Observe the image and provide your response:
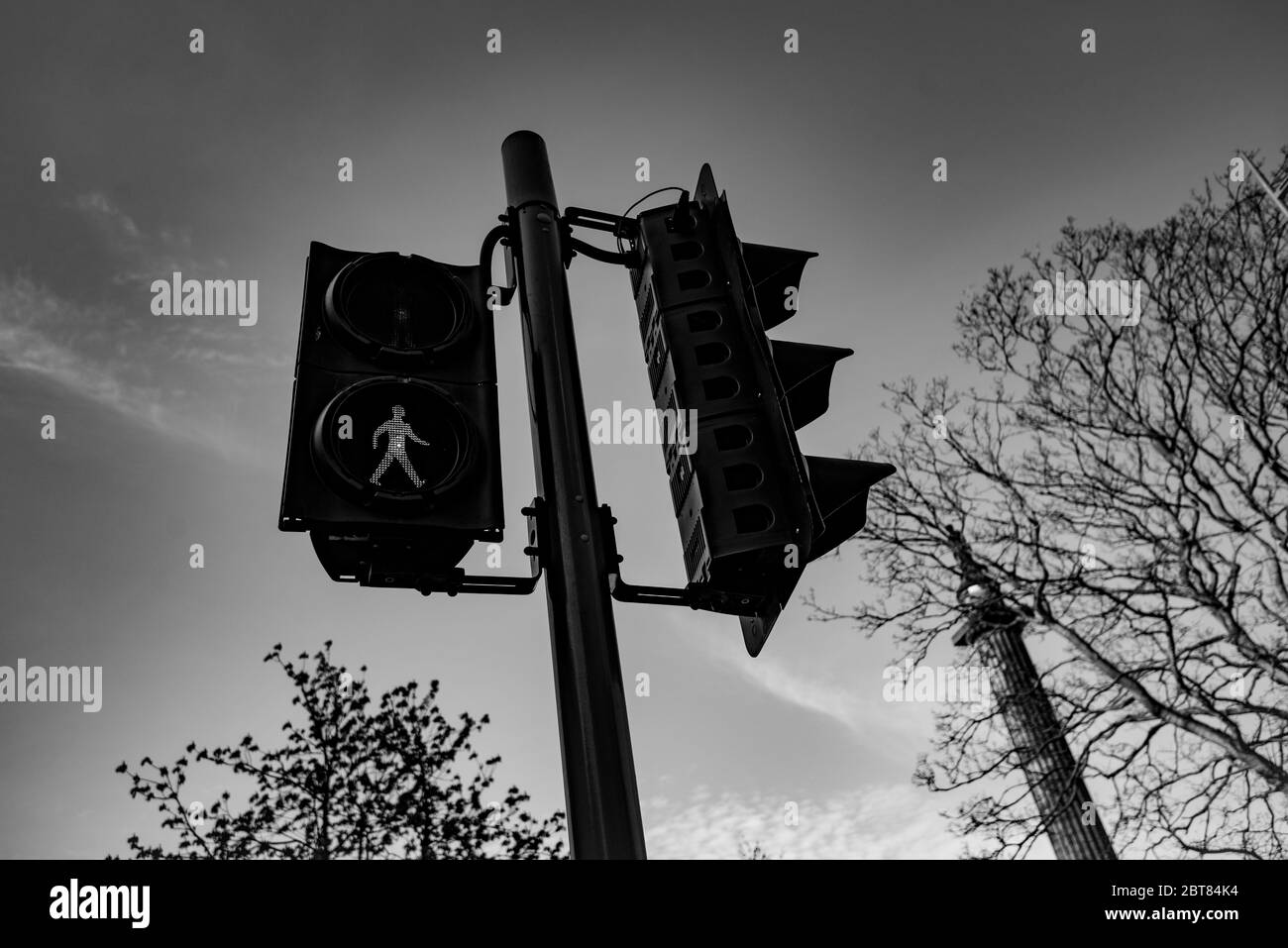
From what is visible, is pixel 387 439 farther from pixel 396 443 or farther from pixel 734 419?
pixel 734 419

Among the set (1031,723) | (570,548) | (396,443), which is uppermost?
(1031,723)

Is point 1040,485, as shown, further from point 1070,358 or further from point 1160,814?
point 1160,814

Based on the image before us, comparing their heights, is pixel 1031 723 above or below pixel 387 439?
above

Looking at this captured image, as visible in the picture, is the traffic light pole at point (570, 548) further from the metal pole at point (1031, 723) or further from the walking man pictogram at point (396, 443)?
the metal pole at point (1031, 723)

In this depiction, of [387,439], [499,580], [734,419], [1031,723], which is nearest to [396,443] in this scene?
[387,439]

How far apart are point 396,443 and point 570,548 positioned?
2.25 feet

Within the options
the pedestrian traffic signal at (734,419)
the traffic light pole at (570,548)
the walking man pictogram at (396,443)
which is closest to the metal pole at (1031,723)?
the pedestrian traffic signal at (734,419)

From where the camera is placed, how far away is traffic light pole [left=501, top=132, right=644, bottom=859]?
2.34m

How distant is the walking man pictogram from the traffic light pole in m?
0.41

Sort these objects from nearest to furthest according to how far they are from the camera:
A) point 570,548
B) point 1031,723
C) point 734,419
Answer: point 570,548 → point 734,419 → point 1031,723

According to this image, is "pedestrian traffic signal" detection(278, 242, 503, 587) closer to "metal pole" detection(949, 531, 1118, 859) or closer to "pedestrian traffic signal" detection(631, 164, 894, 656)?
"pedestrian traffic signal" detection(631, 164, 894, 656)

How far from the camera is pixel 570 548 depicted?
275 cm
